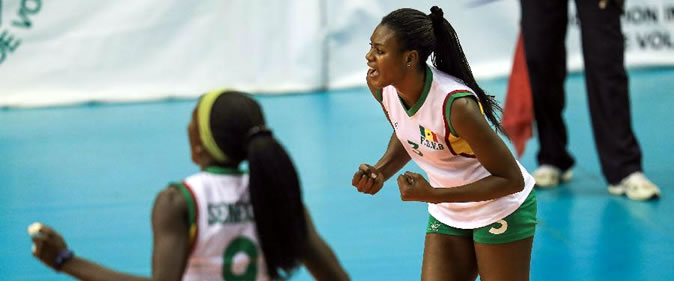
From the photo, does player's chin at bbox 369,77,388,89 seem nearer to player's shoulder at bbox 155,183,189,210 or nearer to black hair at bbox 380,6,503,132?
black hair at bbox 380,6,503,132

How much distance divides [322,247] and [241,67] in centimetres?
641

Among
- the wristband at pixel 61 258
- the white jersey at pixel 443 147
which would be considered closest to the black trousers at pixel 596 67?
the white jersey at pixel 443 147

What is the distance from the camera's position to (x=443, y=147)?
10.4 ft

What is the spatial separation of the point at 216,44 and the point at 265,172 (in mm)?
6496

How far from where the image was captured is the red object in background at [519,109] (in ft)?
20.4

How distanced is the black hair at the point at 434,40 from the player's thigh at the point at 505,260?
1.27 ft

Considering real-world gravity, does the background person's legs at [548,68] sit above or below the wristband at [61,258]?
below

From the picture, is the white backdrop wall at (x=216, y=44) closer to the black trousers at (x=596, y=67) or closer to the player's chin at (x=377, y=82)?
the black trousers at (x=596, y=67)

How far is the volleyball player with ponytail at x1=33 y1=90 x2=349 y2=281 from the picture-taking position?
8.07ft

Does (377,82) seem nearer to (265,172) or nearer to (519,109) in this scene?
(265,172)

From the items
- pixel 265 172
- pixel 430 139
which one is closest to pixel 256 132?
pixel 265 172

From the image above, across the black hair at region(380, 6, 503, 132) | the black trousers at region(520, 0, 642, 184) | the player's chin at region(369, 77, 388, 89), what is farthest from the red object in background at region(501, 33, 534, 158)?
the player's chin at region(369, 77, 388, 89)

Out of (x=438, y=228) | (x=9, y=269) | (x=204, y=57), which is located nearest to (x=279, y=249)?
(x=438, y=228)

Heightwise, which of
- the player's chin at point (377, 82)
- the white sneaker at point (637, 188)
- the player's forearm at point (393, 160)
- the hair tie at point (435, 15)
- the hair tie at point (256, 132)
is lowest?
the white sneaker at point (637, 188)
